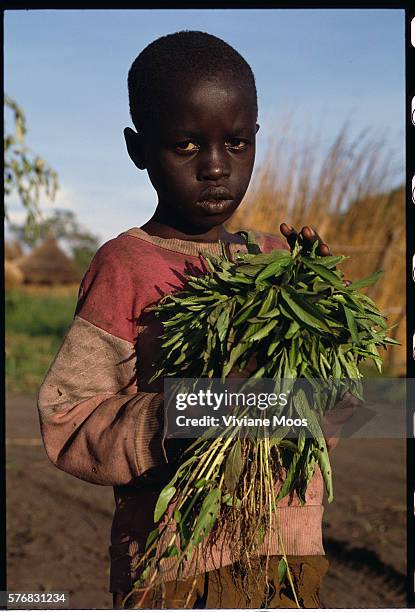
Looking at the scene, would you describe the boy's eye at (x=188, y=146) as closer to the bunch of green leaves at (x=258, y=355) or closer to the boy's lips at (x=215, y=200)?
the boy's lips at (x=215, y=200)

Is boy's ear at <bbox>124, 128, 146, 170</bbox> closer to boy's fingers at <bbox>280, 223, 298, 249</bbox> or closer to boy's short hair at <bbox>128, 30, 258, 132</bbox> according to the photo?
boy's short hair at <bbox>128, 30, 258, 132</bbox>

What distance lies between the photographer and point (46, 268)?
20719 millimetres

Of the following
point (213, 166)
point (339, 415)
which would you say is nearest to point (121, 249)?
point (213, 166)

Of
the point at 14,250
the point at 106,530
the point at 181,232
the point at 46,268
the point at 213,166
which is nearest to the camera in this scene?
the point at 213,166

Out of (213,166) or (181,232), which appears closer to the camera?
(213,166)

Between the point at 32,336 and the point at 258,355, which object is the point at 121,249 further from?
the point at 32,336

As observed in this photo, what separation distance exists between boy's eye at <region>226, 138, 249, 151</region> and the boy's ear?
192 millimetres

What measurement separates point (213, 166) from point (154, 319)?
0.30m

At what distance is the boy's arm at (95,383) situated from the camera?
1.33m

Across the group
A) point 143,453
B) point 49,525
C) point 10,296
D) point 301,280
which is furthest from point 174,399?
point 10,296

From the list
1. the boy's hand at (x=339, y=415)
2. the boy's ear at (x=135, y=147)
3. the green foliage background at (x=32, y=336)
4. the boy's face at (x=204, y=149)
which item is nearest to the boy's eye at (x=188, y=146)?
the boy's face at (x=204, y=149)

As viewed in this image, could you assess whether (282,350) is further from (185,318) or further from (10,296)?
(10,296)

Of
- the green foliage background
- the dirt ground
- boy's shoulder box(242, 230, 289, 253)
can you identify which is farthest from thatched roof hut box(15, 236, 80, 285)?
boy's shoulder box(242, 230, 289, 253)

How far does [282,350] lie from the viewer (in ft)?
3.95
